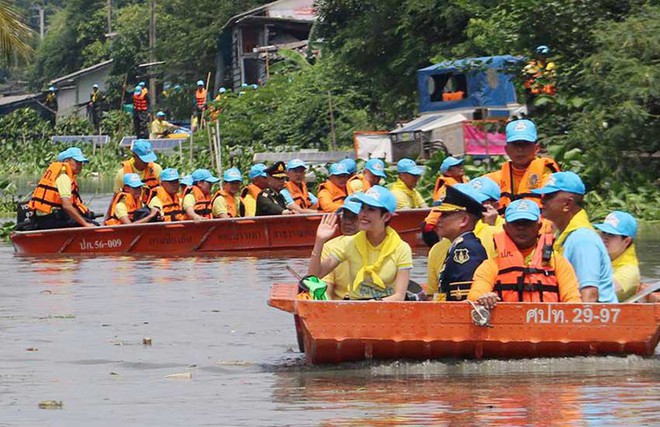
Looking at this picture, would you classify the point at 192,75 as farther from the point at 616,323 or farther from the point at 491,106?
the point at 616,323

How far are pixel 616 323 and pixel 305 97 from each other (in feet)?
112

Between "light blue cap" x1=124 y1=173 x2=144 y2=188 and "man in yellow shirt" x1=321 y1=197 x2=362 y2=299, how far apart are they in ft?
35.1

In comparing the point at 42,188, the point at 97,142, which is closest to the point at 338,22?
the point at 42,188

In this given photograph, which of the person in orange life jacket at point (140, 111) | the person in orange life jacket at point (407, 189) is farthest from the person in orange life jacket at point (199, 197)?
the person in orange life jacket at point (140, 111)

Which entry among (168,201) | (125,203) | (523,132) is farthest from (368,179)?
(523,132)

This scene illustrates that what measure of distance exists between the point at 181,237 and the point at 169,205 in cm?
52

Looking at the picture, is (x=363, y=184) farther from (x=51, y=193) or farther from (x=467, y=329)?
(x=467, y=329)

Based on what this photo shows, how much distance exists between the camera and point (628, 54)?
23906 millimetres

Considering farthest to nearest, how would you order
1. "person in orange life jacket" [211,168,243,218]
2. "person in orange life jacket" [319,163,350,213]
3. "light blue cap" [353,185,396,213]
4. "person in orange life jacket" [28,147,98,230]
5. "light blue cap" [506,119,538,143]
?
"person in orange life jacket" [211,168,243,218] → "person in orange life jacket" [28,147,98,230] → "person in orange life jacket" [319,163,350,213] → "light blue cap" [506,119,538,143] → "light blue cap" [353,185,396,213]

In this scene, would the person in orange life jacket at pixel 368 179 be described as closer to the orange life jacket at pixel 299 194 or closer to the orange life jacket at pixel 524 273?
the orange life jacket at pixel 299 194

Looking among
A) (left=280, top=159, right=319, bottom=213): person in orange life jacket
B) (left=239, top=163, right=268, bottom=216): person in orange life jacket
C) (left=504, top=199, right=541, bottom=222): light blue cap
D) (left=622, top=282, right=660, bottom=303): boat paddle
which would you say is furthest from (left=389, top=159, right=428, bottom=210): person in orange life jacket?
(left=504, top=199, right=541, bottom=222): light blue cap

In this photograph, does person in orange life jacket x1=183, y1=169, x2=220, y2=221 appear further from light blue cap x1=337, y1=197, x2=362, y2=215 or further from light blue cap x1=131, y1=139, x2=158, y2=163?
light blue cap x1=337, y1=197, x2=362, y2=215

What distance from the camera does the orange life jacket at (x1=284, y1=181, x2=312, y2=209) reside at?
22062 mm

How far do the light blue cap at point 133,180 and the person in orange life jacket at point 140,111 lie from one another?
1134 inches
